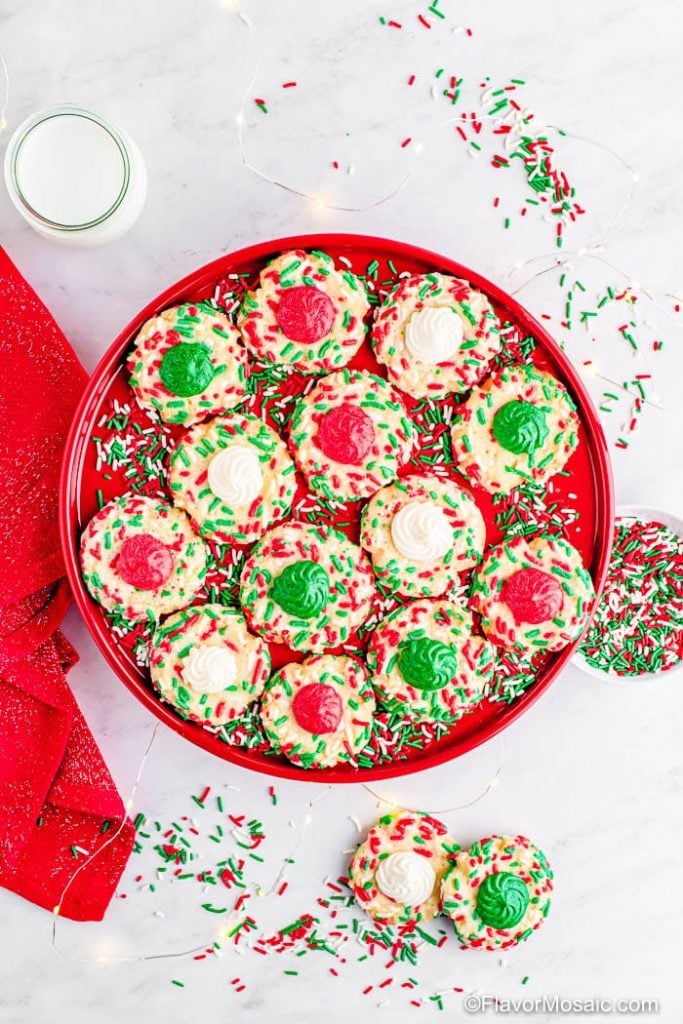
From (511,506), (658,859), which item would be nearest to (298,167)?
(511,506)

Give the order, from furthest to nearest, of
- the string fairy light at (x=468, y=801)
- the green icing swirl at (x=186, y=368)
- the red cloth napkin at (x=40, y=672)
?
the string fairy light at (x=468, y=801), the red cloth napkin at (x=40, y=672), the green icing swirl at (x=186, y=368)

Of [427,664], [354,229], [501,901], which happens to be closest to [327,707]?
[427,664]

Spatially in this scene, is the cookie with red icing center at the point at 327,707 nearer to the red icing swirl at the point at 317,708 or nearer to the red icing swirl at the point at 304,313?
the red icing swirl at the point at 317,708

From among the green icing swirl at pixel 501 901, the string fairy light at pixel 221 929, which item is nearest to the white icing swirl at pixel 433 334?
the string fairy light at pixel 221 929

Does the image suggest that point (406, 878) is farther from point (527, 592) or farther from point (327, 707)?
point (527, 592)

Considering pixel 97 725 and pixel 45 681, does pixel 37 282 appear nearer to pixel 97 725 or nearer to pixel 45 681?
pixel 45 681

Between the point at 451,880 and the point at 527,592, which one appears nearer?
the point at 527,592
